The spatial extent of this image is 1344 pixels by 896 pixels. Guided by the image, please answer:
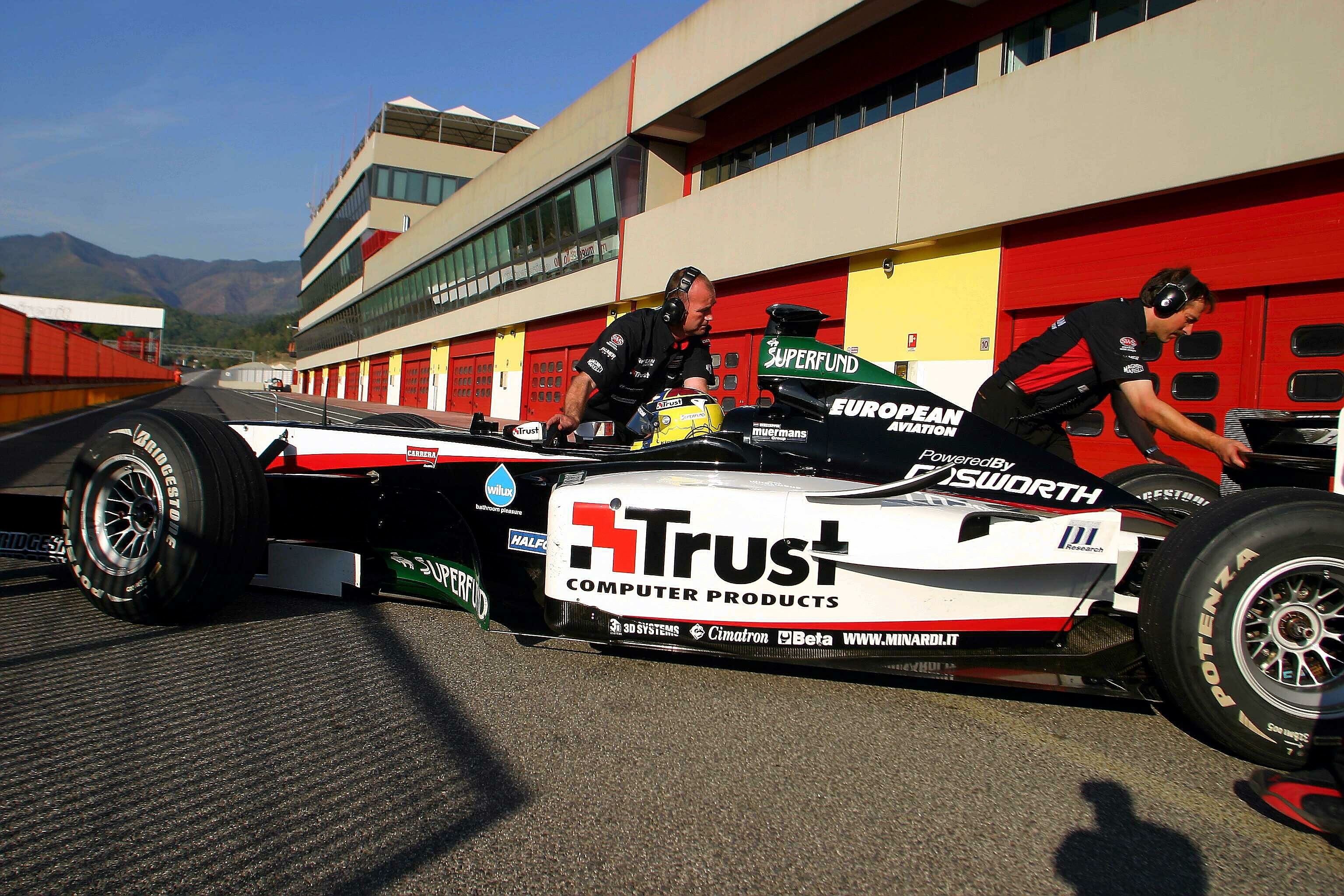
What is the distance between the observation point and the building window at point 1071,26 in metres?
8.27

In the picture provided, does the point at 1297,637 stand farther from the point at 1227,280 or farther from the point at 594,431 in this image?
the point at 1227,280

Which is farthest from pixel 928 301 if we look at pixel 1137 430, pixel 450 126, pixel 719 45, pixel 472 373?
pixel 450 126

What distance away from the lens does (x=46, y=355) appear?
735 inches

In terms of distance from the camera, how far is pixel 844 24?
1102 cm

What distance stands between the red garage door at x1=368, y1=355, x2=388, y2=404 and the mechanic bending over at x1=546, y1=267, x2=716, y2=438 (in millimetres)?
41374

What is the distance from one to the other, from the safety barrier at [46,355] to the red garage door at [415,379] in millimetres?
11526

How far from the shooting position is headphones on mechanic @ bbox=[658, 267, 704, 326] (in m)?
4.22

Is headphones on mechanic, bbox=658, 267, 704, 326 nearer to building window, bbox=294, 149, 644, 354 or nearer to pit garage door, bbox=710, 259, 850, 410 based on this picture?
pit garage door, bbox=710, 259, 850, 410

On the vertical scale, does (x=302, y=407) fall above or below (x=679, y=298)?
below

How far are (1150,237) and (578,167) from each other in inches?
552

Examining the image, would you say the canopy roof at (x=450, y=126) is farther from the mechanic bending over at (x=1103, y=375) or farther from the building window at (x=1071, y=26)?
the mechanic bending over at (x=1103, y=375)

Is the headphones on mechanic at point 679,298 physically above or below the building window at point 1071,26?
below

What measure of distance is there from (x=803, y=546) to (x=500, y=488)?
127 centimetres

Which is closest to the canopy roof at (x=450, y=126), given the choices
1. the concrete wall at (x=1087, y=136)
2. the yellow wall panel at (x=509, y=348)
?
the yellow wall panel at (x=509, y=348)
